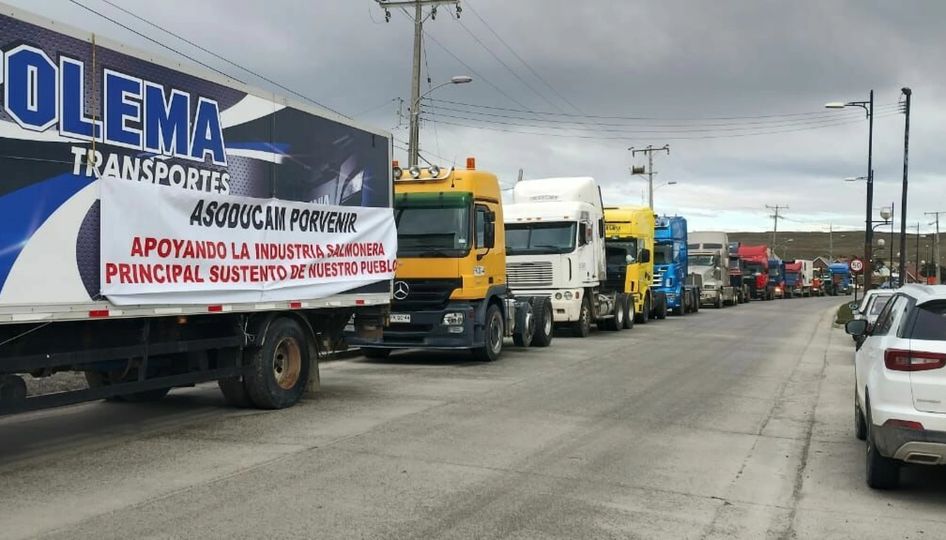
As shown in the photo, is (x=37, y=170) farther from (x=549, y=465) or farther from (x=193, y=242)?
(x=549, y=465)

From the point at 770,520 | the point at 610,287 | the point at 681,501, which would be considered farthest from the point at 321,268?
the point at 610,287

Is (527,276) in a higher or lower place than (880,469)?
higher

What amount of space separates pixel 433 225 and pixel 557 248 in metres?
5.98

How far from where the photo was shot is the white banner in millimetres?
7531

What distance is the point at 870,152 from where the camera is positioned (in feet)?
112

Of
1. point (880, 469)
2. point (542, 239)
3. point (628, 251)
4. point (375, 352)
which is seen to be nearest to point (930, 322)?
point (880, 469)

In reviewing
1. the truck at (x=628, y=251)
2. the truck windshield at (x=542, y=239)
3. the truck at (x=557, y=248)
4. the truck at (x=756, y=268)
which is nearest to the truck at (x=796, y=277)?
the truck at (x=756, y=268)

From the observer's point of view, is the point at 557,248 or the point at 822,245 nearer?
the point at 557,248

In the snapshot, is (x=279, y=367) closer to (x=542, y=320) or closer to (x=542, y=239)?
(x=542, y=320)

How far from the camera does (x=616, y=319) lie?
2438 centimetres

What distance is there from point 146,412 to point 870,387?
7526 millimetres

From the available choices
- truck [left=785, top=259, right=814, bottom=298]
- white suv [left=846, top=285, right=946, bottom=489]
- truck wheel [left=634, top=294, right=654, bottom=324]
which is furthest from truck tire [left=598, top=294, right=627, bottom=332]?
truck [left=785, top=259, right=814, bottom=298]

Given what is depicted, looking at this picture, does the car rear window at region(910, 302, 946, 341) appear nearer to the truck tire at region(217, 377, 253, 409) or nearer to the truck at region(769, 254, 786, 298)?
the truck tire at region(217, 377, 253, 409)

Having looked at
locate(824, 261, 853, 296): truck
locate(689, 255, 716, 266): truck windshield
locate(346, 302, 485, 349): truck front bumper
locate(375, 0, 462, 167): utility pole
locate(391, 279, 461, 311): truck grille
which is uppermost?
locate(375, 0, 462, 167): utility pole
